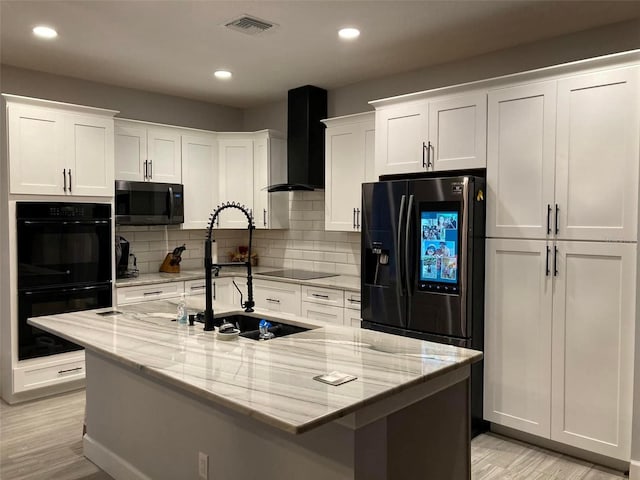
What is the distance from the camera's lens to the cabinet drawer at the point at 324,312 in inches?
165

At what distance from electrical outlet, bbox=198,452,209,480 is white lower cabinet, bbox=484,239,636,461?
6.47 ft

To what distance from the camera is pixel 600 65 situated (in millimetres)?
2803

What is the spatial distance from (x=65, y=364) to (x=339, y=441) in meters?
3.26

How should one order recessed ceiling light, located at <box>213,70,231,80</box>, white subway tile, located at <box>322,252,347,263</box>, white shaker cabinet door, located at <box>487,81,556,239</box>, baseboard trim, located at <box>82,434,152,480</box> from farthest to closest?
white subway tile, located at <box>322,252,347,263</box> → recessed ceiling light, located at <box>213,70,231,80</box> → white shaker cabinet door, located at <box>487,81,556,239</box> → baseboard trim, located at <box>82,434,152,480</box>

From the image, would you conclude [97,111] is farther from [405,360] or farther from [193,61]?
[405,360]

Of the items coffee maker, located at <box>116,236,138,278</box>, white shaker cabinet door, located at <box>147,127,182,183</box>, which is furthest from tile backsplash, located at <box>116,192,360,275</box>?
white shaker cabinet door, located at <box>147,127,182,183</box>

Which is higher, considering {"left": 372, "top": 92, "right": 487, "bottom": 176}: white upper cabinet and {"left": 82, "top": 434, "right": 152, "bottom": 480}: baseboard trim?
{"left": 372, "top": 92, "right": 487, "bottom": 176}: white upper cabinet

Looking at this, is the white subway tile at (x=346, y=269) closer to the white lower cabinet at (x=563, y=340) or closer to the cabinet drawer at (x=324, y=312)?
the cabinet drawer at (x=324, y=312)

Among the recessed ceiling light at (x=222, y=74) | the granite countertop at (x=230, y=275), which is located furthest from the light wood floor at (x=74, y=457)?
the recessed ceiling light at (x=222, y=74)

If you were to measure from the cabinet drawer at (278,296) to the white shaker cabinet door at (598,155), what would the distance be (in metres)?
2.36

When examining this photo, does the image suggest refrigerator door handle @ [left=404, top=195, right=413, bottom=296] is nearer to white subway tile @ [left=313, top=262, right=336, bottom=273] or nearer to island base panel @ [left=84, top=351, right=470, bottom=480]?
island base panel @ [left=84, top=351, right=470, bottom=480]

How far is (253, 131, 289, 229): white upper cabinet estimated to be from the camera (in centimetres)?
518

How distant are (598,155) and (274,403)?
239cm

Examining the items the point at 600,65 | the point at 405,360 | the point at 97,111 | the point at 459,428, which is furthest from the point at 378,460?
the point at 97,111
